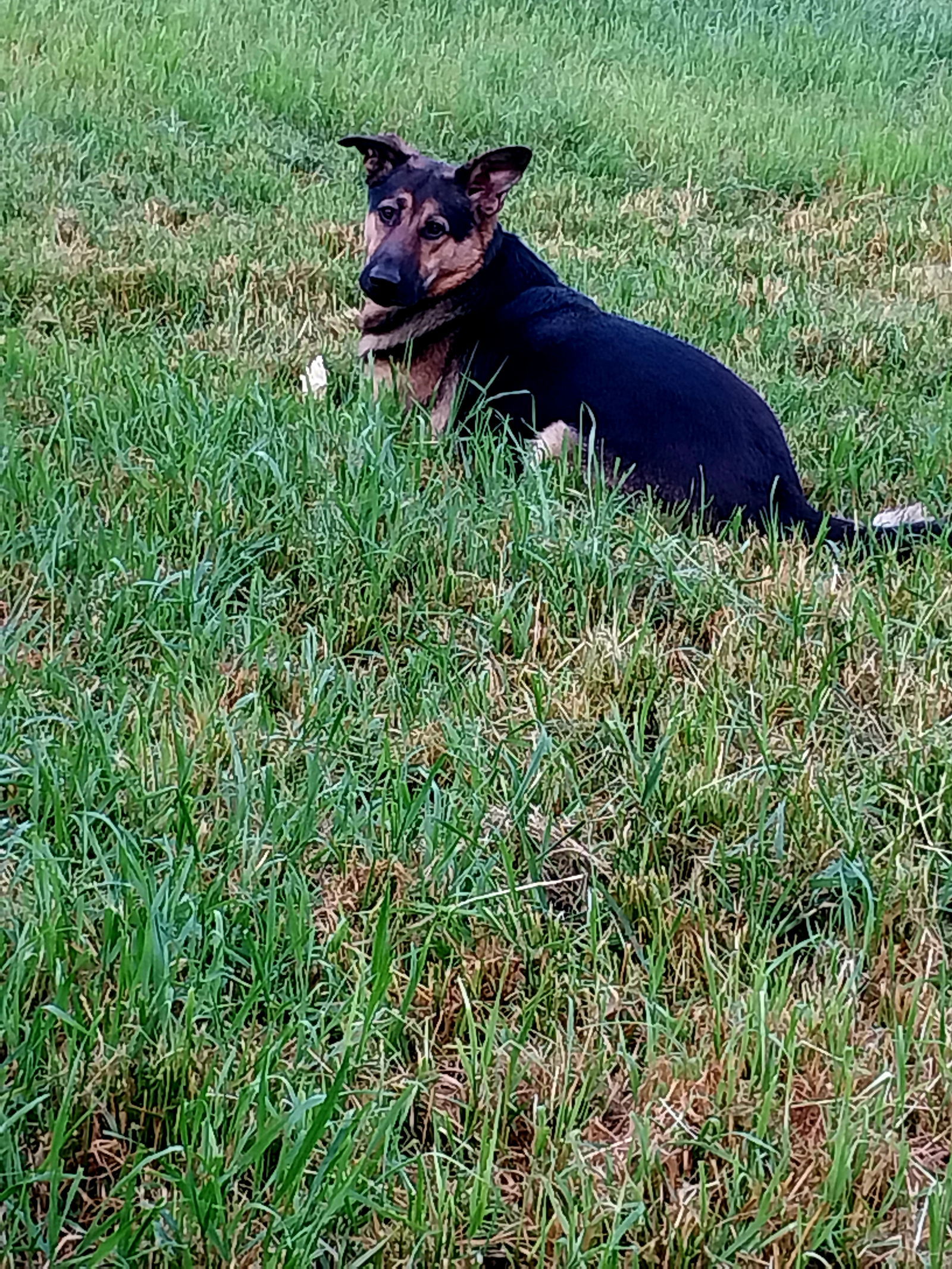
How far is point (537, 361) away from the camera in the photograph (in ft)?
12.2

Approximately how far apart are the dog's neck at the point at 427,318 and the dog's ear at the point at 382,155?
45 cm

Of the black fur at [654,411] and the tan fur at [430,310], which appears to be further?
the tan fur at [430,310]

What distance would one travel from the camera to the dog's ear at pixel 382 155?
4.23 meters

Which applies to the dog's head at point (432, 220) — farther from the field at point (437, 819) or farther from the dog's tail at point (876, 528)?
the dog's tail at point (876, 528)

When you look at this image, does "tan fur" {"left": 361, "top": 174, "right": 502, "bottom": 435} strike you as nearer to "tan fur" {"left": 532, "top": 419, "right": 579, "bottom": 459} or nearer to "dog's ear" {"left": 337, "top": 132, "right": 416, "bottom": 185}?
"dog's ear" {"left": 337, "top": 132, "right": 416, "bottom": 185}

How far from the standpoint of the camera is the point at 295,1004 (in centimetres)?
166

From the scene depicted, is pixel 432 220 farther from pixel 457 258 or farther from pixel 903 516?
pixel 903 516

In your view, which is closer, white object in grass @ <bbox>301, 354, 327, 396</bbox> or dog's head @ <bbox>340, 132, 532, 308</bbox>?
white object in grass @ <bbox>301, 354, 327, 396</bbox>

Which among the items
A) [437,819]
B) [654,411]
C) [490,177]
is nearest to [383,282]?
[490,177]

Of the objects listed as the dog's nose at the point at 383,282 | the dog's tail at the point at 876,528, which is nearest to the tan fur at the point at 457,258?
the dog's nose at the point at 383,282

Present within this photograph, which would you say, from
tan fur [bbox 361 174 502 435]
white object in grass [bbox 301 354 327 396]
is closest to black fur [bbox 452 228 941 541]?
tan fur [bbox 361 174 502 435]

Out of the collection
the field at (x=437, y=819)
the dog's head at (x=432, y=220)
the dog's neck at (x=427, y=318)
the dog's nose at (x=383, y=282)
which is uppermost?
the dog's head at (x=432, y=220)

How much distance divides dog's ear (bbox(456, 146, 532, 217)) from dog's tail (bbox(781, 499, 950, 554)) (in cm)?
156

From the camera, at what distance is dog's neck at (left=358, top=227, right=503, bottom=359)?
4.08 meters
